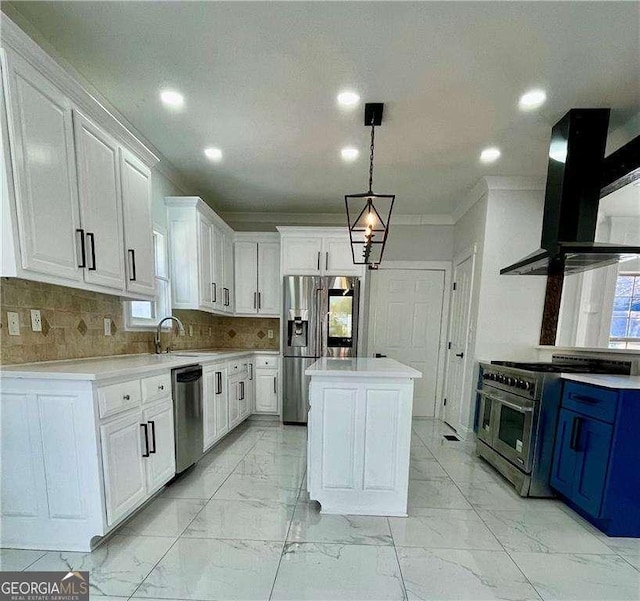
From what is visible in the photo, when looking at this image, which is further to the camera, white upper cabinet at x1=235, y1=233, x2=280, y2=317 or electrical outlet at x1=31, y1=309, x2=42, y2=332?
white upper cabinet at x1=235, y1=233, x2=280, y2=317

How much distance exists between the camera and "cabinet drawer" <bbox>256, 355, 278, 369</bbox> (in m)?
3.76

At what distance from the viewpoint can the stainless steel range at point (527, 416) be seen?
214cm

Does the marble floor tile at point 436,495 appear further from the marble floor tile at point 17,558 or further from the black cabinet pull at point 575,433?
the marble floor tile at point 17,558

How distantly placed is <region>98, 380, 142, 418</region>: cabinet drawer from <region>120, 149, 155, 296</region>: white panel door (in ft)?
2.31

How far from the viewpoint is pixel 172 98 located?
6.52 ft

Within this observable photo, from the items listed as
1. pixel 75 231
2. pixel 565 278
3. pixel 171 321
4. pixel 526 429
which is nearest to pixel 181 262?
pixel 171 321

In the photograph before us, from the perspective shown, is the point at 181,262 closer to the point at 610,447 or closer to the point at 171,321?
the point at 171,321

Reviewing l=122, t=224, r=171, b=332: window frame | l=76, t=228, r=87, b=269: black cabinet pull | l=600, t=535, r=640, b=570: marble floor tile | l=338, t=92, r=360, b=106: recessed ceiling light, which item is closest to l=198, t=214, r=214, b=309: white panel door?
l=122, t=224, r=171, b=332: window frame

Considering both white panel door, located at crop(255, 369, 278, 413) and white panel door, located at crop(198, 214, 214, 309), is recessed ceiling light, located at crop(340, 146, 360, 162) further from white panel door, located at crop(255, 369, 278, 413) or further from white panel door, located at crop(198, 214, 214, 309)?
white panel door, located at crop(255, 369, 278, 413)

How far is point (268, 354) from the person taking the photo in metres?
3.75

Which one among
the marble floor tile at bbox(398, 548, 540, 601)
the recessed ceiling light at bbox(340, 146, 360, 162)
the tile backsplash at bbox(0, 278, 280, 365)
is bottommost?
the marble floor tile at bbox(398, 548, 540, 601)

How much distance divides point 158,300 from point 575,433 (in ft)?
11.6

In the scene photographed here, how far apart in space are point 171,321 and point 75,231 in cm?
153

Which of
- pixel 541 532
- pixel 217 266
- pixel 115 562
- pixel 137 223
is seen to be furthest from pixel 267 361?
pixel 541 532
